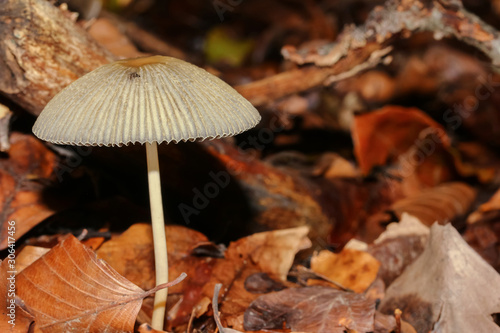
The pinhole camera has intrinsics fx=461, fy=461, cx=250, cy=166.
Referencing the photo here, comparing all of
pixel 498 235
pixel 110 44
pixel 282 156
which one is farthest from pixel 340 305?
pixel 110 44

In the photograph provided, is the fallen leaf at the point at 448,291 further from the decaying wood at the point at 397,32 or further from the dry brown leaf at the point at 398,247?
the decaying wood at the point at 397,32

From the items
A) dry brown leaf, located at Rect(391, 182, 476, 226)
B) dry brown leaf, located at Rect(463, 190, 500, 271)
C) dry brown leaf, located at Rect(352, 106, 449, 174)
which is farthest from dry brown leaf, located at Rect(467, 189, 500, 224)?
dry brown leaf, located at Rect(352, 106, 449, 174)

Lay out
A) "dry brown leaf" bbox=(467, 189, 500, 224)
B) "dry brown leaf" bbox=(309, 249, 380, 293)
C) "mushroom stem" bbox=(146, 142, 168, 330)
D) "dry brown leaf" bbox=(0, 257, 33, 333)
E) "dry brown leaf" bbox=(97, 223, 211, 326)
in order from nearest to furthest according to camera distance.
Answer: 1. "dry brown leaf" bbox=(0, 257, 33, 333)
2. "mushroom stem" bbox=(146, 142, 168, 330)
3. "dry brown leaf" bbox=(97, 223, 211, 326)
4. "dry brown leaf" bbox=(309, 249, 380, 293)
5. "dry brown leaf" bbox=(467, 189, 500, 224)

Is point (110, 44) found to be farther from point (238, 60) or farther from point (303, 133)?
point (238, 60)

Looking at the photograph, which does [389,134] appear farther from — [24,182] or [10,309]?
[10,309]

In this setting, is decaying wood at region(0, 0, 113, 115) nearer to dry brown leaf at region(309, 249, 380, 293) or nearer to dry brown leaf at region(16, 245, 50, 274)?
dry brown leaf at region(16, 245, 50, 274)

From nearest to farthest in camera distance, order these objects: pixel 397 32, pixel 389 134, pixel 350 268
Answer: pixel 350 268 → pixel 397 32 → pixel 389 134

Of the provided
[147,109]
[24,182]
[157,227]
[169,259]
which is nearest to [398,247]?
[169,259]
